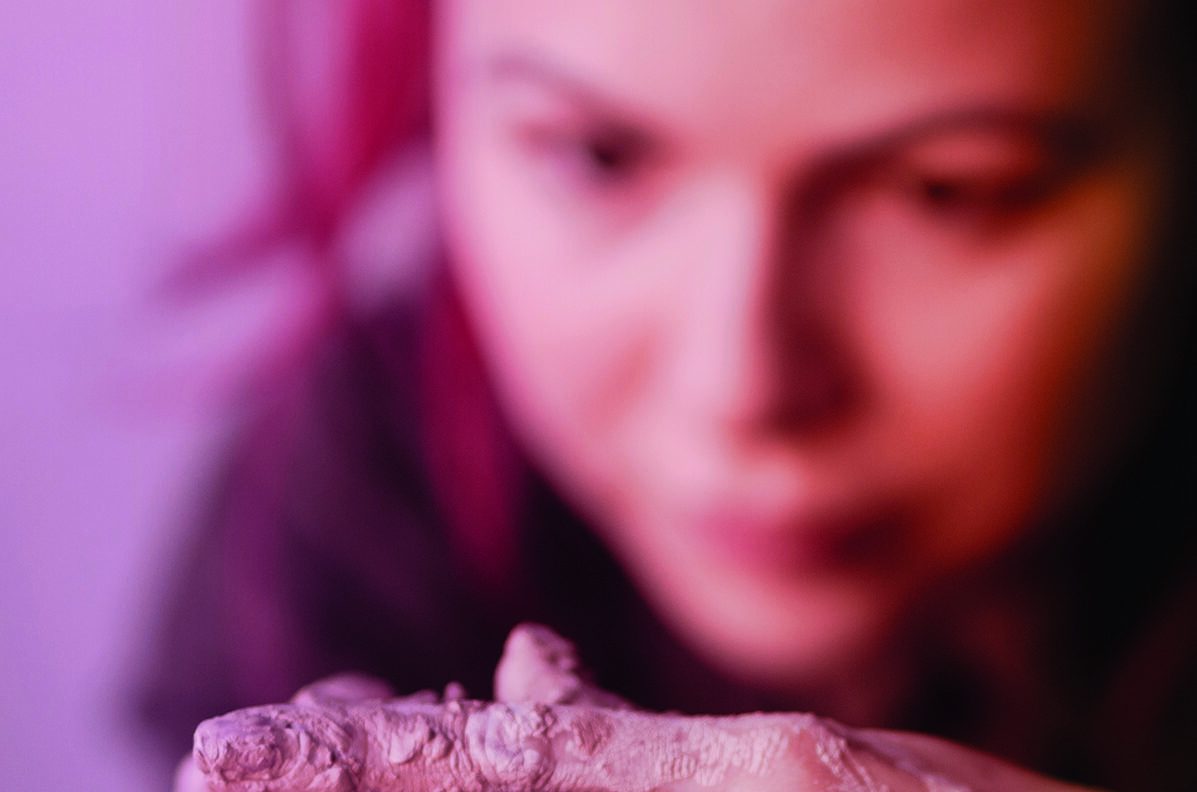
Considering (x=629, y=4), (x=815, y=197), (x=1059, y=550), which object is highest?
(x=629, y=4)

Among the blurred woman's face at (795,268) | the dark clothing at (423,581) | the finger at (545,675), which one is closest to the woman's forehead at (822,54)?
the blurred woman's face at (795,268)

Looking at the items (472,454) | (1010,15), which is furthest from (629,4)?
(472,454)

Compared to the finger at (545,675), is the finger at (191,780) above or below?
below

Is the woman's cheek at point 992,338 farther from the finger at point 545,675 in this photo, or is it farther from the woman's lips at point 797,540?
the finger at point 545,675

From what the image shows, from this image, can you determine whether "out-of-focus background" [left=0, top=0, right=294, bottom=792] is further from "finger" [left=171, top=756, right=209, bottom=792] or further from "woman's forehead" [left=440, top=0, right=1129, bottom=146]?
"woman's forehead" [left=440, top=0, right=1129, bottom=146]

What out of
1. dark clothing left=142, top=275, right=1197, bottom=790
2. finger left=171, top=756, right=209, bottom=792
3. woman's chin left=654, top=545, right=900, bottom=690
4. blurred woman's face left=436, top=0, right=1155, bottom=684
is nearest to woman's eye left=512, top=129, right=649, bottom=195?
blurred woman's face left=436, top=0, right=1155, bottom=684

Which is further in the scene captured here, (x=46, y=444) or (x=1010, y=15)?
(x=46, y=444)

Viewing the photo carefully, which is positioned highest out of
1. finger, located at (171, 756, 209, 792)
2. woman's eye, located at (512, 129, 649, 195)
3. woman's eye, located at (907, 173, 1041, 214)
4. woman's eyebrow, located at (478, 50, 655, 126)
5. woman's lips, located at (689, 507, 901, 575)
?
woman's eyebrow, located at (478, 50, 655, 126)

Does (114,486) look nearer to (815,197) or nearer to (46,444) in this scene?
(46,444)
